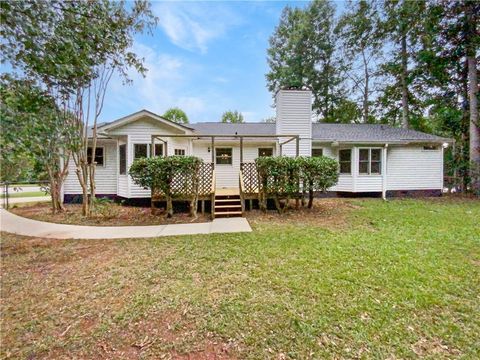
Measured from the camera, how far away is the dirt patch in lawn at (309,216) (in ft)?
23.9

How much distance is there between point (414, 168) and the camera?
1290 cm

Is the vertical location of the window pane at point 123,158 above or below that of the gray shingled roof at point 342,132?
below

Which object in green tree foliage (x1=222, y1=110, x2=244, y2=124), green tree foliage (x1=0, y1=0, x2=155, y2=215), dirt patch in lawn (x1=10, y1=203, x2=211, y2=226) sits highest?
green tree foliage (x1=222, y1=110, x2=244, y2=124)

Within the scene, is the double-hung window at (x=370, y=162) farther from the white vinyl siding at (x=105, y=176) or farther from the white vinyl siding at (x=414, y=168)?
the white vinyl siding at (x=105, y=176)

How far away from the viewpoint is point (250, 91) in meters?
24.8

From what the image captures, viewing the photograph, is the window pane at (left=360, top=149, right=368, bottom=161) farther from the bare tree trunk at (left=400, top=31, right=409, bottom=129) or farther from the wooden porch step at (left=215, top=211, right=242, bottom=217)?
the bare tree trunk at (left=400, top=31, right=409, bottom=129)

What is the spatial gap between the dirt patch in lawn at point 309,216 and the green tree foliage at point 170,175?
2.35 m

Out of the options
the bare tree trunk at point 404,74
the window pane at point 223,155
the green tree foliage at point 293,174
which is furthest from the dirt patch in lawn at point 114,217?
the bare tree trunk at point 404,74

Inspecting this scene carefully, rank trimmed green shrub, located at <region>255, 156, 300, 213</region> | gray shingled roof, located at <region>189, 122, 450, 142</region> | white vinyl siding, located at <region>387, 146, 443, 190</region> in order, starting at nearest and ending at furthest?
trimmed green shrub, located at <region>255, 156, 300, 213</region>
gray shingled roof, located at <region>189, 122, 450, 142</region>
white vinyl siding, located at <region>387, 146, 443, 190</region>

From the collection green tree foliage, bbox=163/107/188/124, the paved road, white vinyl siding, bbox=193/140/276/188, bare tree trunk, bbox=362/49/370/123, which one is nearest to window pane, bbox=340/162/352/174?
white vinyl siding, bbox=193/140/276/188

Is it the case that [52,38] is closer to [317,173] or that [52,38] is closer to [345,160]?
[317,173]

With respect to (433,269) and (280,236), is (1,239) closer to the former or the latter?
(280,236)

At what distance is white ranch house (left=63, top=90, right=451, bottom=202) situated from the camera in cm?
1147

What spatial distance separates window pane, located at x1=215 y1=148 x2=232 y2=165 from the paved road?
5.31m
